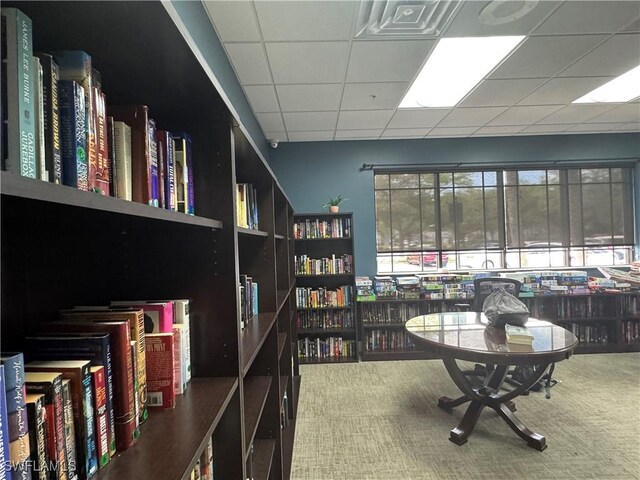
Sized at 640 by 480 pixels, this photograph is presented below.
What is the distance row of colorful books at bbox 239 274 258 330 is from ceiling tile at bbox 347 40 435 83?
5.98 feet

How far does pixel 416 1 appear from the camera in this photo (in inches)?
76.1

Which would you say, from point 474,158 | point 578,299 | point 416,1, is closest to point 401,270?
point 474,158

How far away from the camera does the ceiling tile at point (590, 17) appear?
6.84 feet

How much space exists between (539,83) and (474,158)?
5.50 ft

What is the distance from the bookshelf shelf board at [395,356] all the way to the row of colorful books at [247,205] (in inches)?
117

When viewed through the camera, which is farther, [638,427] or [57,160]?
[638,427]

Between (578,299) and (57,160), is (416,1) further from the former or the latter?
(578,299)

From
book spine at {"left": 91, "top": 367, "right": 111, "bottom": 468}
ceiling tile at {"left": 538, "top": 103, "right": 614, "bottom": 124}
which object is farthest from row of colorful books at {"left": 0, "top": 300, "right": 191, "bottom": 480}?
ceiling tile at {"left": 538, "top": 103, "right": 614, "bottom": 124}

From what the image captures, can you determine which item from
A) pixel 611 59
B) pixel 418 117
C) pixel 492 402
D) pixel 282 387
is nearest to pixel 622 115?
pixel 611 59

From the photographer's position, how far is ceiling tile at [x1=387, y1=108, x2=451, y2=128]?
3688mm

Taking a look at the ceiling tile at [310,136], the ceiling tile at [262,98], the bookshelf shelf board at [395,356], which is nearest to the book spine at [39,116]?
the ceiling tile at [262,98]

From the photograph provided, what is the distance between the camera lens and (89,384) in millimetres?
Result: 558

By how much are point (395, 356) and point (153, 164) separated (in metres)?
4.06

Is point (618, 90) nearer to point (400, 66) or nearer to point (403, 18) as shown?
point (400, 66)
